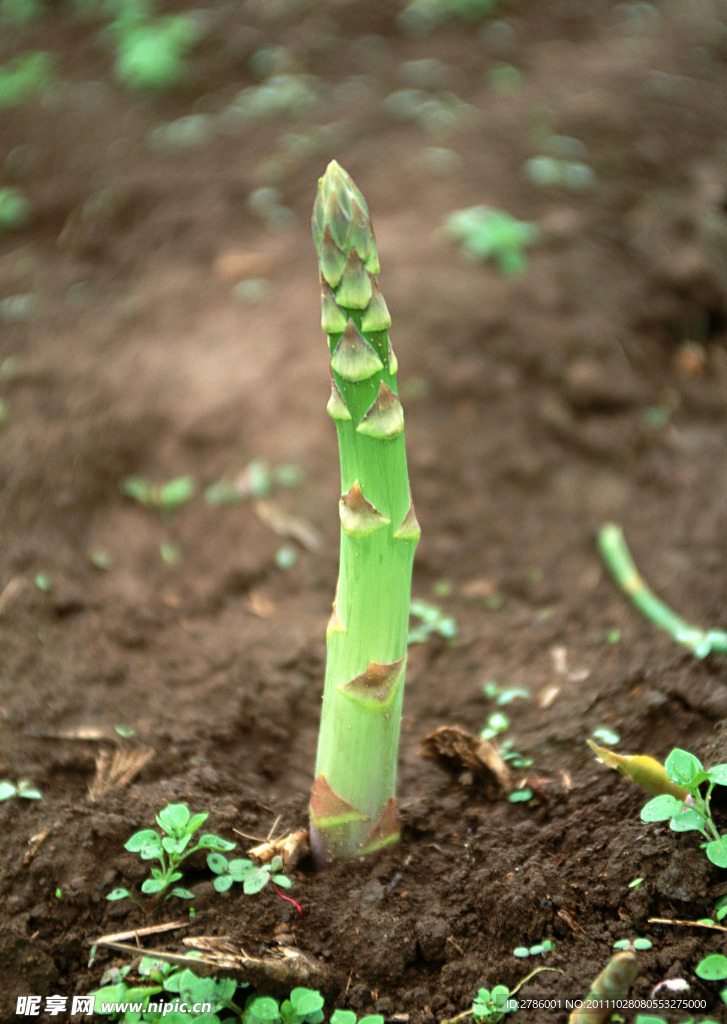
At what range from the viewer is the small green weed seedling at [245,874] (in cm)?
169

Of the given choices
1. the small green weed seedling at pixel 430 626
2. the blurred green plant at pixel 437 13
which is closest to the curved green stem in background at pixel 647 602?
the small green weed seedling at pixel 430 626

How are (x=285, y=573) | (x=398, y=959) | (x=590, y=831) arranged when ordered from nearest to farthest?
(x=398, y=959) < (x=590, y=831) < (x=285, y=573)

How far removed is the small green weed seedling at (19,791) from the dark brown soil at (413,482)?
1.8 inches

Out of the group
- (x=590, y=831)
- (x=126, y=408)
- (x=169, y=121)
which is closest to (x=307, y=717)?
(x=590, y=831)

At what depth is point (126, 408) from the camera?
3449 millimetres

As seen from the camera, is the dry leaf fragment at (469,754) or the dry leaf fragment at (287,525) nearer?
the dry leaf fragment at (469,754)

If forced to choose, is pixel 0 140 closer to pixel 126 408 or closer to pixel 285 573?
pixel 126 408

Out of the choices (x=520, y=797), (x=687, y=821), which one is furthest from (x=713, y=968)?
(x=520, y=797)

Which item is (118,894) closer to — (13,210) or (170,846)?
(170,846)

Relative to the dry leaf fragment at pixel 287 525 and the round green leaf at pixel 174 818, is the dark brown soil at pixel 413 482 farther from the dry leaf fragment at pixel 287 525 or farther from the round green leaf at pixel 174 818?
the round green leaf at pixel 174 818

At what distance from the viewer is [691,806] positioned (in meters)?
1.56

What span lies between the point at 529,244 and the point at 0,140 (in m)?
3.64

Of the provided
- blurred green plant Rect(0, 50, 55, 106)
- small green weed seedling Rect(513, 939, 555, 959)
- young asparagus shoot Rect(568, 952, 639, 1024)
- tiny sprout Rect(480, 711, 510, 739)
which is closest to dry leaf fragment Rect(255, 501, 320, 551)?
tiny sprout Rect(480, 711, 510, 739)

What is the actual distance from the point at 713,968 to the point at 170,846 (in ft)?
3.39
